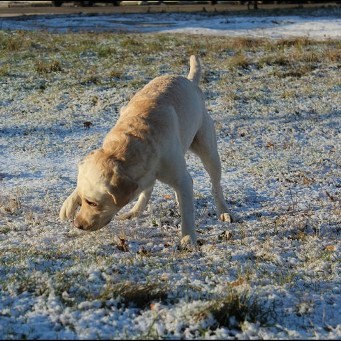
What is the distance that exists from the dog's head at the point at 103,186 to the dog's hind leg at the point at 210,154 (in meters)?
1.55

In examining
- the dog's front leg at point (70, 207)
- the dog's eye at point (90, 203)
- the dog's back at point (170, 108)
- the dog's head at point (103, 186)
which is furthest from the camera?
the dog's front leg at point (70, 207)

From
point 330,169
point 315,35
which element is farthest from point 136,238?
point 315,35

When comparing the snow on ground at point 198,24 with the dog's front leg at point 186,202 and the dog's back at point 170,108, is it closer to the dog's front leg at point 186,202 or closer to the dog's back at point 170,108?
the dog's back at point 170,108

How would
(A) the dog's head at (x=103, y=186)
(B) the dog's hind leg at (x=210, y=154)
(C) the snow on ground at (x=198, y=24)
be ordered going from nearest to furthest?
(A) the dog's head at (x=103, y=186), (B) the dog's hind leg at (x=210, y=154), (C) the snow on ground at (x=198, y=24)

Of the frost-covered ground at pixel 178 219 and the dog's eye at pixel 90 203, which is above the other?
the dog's eye at pixel 90 203

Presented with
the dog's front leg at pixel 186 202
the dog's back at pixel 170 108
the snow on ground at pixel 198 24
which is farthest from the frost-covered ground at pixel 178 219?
the snow on ground at pixel 198 24

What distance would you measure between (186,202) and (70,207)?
110 centimetres

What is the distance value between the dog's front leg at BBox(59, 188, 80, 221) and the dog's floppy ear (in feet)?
2.91

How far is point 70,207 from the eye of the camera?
5.02 meters

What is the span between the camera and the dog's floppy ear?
3.99 meters

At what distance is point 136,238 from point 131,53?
32.1ft

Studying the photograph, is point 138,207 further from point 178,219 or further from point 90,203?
point 90,203

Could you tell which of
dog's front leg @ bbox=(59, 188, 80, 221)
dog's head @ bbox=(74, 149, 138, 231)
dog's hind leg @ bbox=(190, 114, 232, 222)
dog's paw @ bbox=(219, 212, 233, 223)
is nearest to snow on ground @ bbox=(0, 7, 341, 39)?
dog's hind leg @ bbox=(190, 114, 232, 222)

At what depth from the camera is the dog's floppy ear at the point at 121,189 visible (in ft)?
13.1
